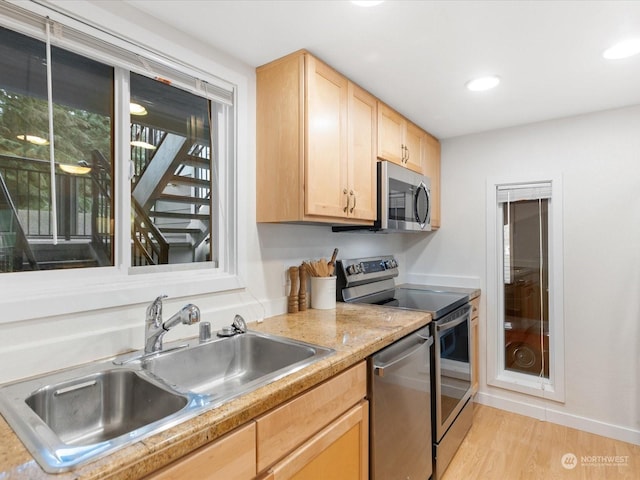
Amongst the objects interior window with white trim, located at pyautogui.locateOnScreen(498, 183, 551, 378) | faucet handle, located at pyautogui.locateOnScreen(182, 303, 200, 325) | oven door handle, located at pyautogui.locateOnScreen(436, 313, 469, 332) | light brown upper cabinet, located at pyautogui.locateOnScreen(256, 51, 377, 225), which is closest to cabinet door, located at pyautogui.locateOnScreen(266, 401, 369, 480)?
faucet handle, located at pyautogui.locateOnScreen(182, 303, 200, 325)

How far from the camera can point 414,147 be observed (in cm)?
263

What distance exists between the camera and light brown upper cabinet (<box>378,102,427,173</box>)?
223 centimetres

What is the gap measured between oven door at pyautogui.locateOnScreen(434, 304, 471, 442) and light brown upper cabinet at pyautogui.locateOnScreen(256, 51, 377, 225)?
869mm


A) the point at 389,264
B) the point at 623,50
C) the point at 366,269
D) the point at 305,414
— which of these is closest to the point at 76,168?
the point at 305,414

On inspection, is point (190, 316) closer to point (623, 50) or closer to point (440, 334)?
point (440, 334)

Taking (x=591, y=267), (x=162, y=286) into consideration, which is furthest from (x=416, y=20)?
(x=591, y=267)

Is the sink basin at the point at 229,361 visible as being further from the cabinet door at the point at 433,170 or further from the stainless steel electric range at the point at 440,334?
the cabinet door at the point at 433,170

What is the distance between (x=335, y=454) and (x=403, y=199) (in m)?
1.64

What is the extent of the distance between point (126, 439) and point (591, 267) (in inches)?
113

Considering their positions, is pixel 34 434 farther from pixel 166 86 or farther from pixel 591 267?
pixel 591 267

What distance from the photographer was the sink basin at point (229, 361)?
1.31m

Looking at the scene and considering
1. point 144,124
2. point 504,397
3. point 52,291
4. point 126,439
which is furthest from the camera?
point 504,397

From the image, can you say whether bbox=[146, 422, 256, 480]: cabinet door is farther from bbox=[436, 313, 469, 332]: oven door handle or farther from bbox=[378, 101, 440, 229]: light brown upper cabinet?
bbox=[378, 101, 440, 229]: light brown upper cabinet

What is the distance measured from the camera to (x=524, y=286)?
2.77 metres
